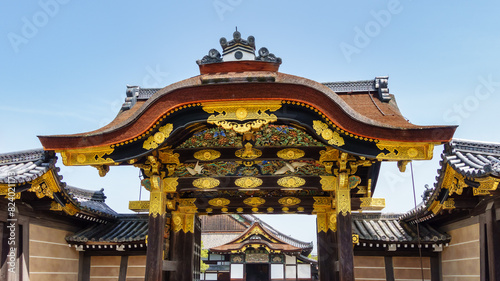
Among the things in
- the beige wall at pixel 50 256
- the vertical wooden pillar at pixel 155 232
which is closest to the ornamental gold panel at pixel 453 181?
the vertical wooden pillar at pixel 155 232

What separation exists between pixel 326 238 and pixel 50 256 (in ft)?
24.5

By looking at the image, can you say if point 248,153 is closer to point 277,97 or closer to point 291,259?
point 277,97

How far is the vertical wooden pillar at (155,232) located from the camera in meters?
8.17

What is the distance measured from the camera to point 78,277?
39.6ft

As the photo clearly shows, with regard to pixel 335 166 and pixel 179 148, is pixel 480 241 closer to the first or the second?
pixel 335 166

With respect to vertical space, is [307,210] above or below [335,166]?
below

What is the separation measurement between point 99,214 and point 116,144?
5.99m

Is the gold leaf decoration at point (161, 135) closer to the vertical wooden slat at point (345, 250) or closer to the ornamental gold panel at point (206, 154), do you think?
the ornamental gold panel at point (206, 154)

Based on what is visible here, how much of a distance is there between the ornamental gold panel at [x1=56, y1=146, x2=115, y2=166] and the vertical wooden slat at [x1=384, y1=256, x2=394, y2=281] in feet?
28.8

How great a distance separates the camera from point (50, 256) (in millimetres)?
10891

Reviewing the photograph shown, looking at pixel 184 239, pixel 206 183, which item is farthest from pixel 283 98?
pixel 184 239

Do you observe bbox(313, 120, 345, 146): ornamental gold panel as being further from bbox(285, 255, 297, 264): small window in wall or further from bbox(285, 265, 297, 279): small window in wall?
bbox(285, 265, 297, 279): small window in wall

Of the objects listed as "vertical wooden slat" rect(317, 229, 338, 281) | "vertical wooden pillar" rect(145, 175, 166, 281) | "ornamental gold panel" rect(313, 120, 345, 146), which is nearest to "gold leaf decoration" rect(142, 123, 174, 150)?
"vertical wooden pillar" rect(145, 175, 166, 281)

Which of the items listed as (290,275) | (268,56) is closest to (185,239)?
(268,56)
